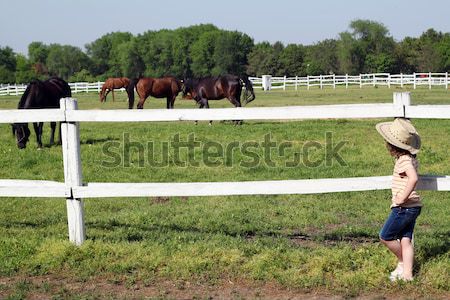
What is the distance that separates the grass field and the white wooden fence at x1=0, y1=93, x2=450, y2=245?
0.57 m

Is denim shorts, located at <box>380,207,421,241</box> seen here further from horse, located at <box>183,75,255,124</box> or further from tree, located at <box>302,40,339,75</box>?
tree, located at <box>302,40,339,75</box>

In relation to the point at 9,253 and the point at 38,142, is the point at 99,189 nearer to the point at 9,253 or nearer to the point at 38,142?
the point at 9,253

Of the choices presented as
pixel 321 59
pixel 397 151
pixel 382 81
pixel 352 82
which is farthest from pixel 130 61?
pixel 397 151

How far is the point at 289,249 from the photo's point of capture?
19.1 ft

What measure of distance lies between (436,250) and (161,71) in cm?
13934

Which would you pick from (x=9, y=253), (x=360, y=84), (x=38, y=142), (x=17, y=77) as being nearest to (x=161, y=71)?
(x=17, y=77)

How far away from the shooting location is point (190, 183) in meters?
5.64

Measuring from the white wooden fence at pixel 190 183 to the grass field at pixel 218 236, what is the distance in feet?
1.87

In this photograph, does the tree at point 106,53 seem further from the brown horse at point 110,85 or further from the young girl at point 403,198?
the young girl at point 403,198

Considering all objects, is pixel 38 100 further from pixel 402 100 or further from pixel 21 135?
pixel 402 100

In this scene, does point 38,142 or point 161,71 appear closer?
point 38,142

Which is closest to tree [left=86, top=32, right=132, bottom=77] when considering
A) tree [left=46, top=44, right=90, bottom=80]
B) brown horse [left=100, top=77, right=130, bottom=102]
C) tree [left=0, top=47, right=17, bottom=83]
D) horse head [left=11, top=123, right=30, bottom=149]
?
tree [left=46, top=44, right=90, bottom=80]

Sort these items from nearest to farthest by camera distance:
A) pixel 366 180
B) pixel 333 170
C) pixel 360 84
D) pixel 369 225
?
pixel 366 180 < pixel 369 225 < pixel 333 170 < pixel 360 84

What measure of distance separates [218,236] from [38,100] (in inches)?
394
